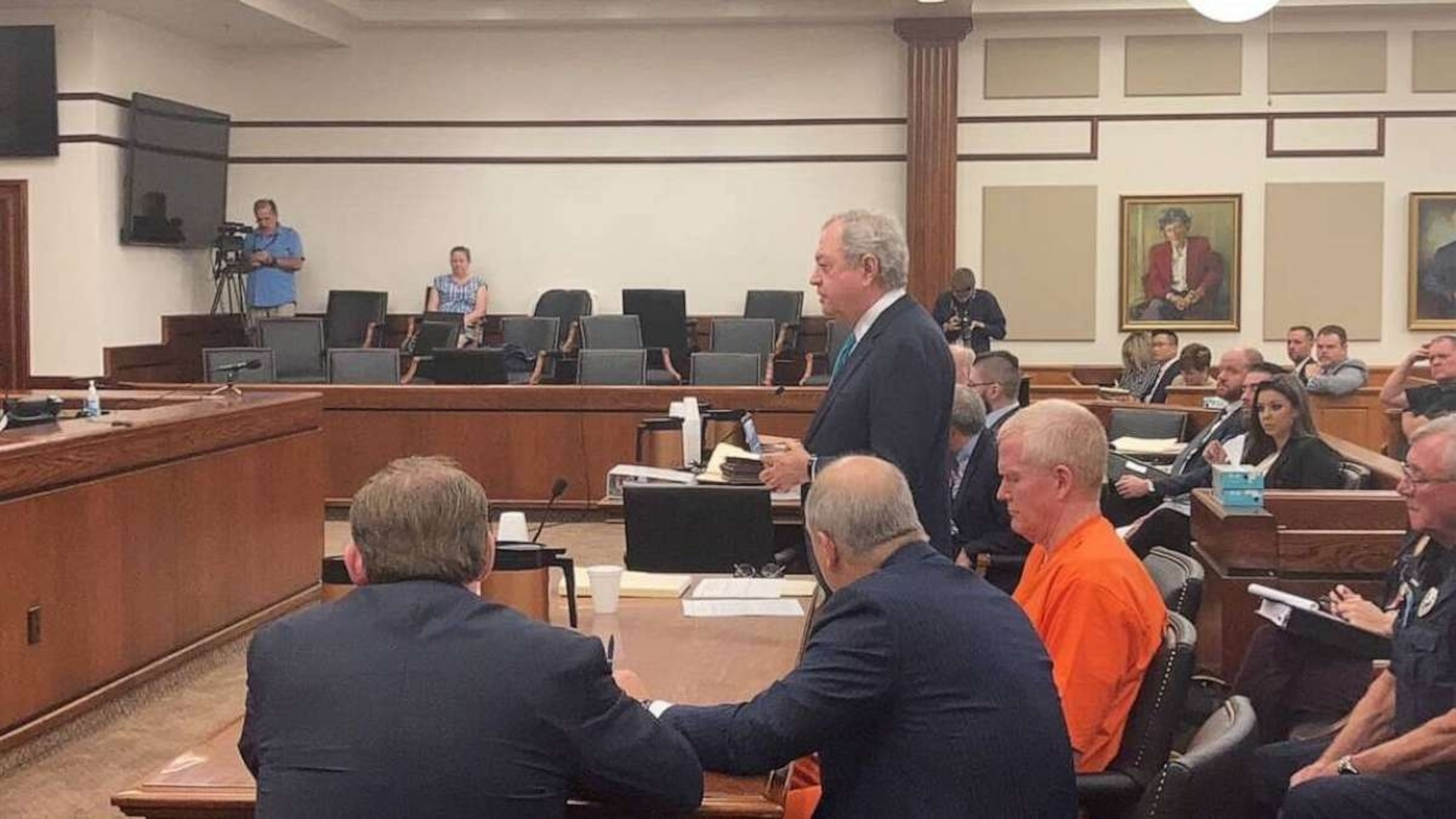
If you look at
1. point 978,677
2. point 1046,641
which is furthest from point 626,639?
point 978,677

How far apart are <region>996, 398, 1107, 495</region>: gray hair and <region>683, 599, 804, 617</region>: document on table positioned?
0.75 m

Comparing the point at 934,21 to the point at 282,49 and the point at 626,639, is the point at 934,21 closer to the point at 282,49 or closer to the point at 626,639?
the point at 282,49

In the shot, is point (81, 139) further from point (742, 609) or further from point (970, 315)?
point (742, 609)

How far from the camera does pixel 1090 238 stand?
13.1 m

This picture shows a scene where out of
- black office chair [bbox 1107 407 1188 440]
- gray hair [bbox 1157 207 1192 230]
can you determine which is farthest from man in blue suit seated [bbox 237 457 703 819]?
gray hair [bbox 1157 207 1192 230]

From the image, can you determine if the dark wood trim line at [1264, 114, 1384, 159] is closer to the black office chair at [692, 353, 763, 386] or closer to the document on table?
the black office chair at [692, 353, 763, 386]

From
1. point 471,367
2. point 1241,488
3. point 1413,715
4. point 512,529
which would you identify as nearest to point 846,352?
point 512,529

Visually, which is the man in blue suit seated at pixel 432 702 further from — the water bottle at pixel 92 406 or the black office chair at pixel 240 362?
the black office chair at pixel 240 362

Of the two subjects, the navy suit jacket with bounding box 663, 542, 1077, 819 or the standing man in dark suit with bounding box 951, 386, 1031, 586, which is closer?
the navy suit jacket with bounding box 663, 542, 1077, 819

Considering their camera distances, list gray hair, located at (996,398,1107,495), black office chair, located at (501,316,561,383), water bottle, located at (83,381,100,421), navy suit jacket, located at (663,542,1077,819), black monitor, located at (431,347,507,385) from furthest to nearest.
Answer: black office chair, located at (501,316,561,383) < black monitor, located at (431,347,507,385) < water bottle, located at (83,381,100,421) < gray hair, located at (996,398,1107,495) < navy suit jacket, located at (663,542,1077,819)

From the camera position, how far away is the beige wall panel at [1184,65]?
42.4ft

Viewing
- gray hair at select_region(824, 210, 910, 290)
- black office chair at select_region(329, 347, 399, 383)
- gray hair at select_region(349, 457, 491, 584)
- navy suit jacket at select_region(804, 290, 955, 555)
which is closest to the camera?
gray hair at select_region(349, 457, 491, 584)

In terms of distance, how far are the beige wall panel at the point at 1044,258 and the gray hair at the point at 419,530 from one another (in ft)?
37.5

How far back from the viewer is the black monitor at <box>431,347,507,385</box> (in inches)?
401
